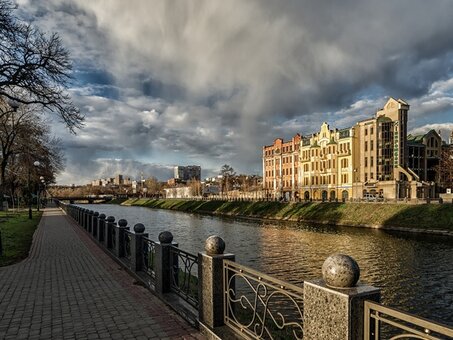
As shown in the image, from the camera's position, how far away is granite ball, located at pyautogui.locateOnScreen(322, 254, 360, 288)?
3.01 metres

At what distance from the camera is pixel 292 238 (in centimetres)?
2769

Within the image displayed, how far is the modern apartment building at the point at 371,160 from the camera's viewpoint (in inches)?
2418

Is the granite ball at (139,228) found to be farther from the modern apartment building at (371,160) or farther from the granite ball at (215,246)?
the modern apartment building at (371,160)

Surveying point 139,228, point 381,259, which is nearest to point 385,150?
point 381,259

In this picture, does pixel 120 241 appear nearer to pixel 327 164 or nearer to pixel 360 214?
pixel 360 214

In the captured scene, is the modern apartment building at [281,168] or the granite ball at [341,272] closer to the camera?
the granite ball at [341,272]

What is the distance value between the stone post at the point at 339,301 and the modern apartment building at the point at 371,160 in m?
59.7

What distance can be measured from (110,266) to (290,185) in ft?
255

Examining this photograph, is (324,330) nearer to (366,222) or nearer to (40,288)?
(40,288)

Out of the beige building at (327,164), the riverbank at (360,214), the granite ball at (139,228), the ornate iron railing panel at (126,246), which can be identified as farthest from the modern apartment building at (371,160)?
the granite ball at (139,228)

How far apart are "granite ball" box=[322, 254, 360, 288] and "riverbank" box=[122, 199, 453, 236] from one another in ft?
103

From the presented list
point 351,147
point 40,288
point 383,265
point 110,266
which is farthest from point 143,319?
point 351,147

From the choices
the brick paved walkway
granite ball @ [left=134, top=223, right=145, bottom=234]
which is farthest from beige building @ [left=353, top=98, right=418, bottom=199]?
the brick paved walkway

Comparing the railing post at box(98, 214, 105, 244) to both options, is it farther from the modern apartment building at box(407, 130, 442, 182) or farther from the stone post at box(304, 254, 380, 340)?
the modern apartment building at box(407, 130, 442, 182)
